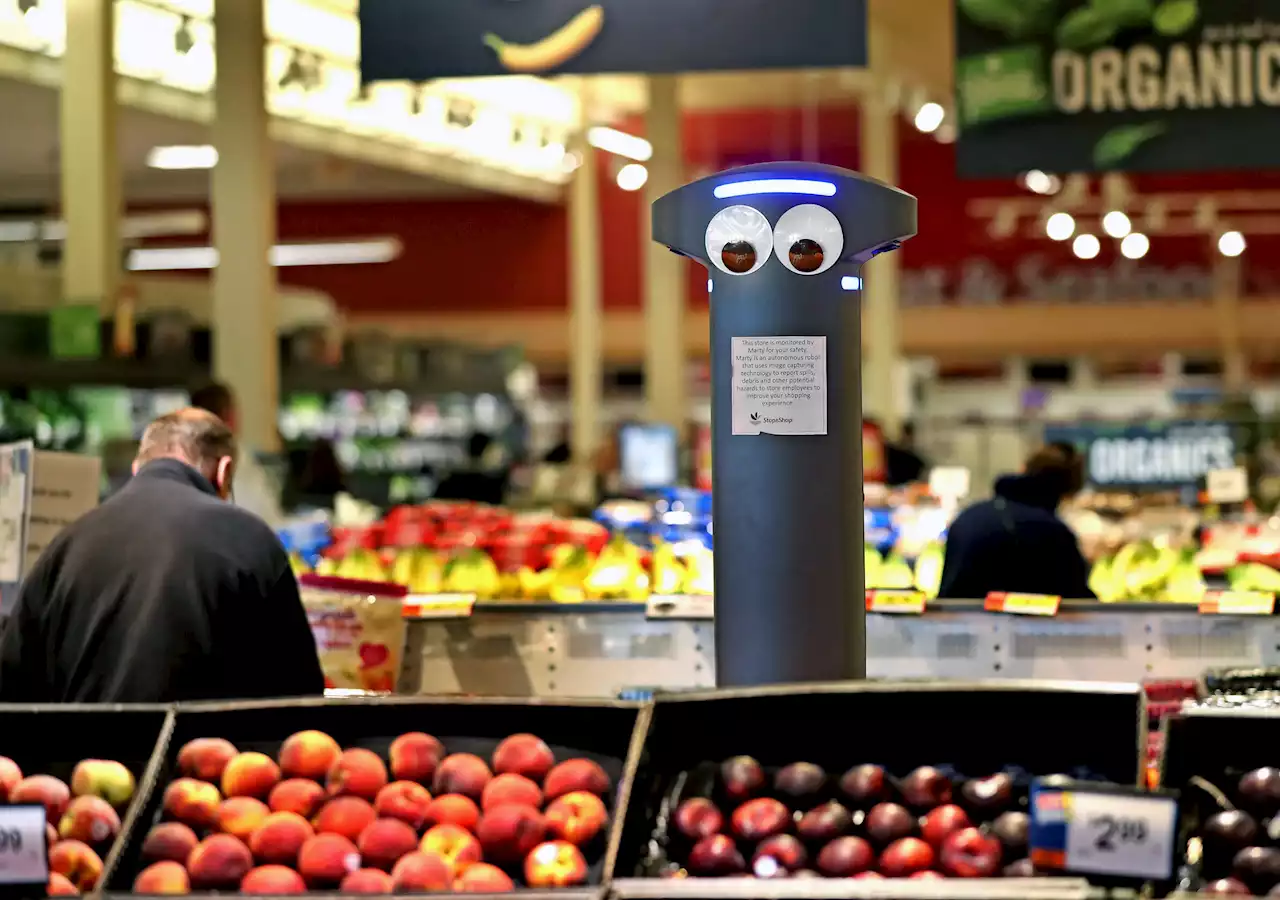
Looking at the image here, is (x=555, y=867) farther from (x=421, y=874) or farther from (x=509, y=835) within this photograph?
(x=421, y=874)

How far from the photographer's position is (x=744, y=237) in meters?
4.03

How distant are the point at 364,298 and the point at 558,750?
69.4 feet

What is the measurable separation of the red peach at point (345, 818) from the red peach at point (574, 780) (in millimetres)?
293

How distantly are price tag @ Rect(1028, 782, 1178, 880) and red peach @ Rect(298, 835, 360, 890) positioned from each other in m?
1.06

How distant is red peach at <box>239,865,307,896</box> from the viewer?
2818mm

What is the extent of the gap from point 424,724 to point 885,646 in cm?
260

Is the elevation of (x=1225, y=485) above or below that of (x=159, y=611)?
above

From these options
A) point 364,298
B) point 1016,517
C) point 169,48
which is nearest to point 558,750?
point 1016,517

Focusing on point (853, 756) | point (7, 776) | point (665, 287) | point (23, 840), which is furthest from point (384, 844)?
point (665, 287)

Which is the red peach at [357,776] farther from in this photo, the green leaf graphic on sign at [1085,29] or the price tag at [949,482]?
the price tag at [949,482]

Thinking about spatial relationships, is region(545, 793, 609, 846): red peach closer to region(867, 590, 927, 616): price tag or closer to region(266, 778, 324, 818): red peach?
region(266, 778, 324, 818): red peach

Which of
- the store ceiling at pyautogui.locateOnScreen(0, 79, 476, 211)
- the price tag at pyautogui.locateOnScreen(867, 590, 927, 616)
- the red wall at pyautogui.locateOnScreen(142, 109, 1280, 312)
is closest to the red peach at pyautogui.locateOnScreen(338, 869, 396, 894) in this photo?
the price tag at pyautogui.locateOnScreen(867, 590, 927, 616)

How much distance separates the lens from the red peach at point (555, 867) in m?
2.85

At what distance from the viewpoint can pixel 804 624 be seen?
13.2ft
